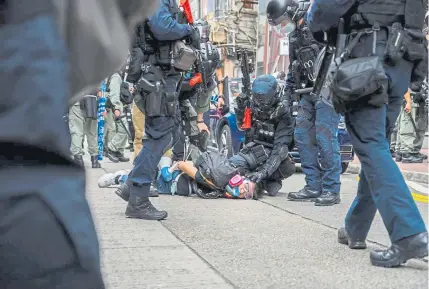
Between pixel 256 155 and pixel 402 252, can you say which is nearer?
pixel 402 252

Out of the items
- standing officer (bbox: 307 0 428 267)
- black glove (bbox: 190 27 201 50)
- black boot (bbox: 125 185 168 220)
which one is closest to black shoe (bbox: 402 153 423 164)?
black glove (bbox: 190 27 201 50)

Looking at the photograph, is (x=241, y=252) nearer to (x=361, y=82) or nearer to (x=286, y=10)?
(x=361, y=82)

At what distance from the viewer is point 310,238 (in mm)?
4320

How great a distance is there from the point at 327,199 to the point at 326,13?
9.04ft

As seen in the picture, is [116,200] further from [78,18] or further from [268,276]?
[78,18]

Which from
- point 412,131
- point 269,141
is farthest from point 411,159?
point 269,141

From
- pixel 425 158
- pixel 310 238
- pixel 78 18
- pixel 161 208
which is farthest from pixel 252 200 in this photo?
pixel 425 158

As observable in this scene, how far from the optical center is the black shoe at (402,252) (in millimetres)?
3234

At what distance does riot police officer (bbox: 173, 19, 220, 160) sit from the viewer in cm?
737

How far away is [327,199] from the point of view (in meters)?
5.94

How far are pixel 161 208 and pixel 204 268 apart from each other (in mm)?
2355

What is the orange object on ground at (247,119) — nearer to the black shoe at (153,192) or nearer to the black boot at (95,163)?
the black shoe at (153,192)

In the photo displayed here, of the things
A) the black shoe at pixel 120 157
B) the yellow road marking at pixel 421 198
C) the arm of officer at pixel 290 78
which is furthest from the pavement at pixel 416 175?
the black shoe at pixel 120 157

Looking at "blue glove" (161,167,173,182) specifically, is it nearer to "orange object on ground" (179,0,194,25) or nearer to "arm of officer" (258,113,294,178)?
"arm of officer" (258,113,294,178)
